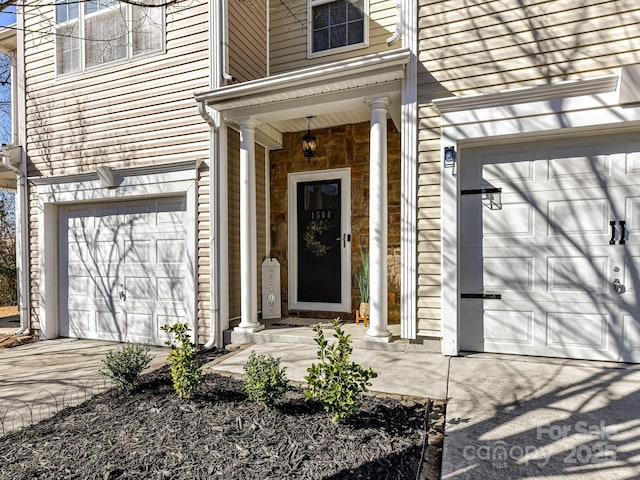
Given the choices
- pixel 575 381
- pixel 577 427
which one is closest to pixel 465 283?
pixel 575 381

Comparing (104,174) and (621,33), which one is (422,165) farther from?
(104,174)

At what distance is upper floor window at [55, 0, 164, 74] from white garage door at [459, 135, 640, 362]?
13.7 ft

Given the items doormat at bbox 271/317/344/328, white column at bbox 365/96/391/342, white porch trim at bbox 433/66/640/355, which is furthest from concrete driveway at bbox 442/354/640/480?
doormat at bbox 271/317/344/328

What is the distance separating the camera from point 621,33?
2.92 metres

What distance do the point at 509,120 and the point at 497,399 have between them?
2317 millimetres

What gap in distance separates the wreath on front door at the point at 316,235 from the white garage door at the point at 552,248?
2.13 metres

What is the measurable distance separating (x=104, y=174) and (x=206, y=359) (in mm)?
2746

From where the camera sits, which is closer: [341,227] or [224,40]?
[224,40]

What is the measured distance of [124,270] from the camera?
4719 millimetres

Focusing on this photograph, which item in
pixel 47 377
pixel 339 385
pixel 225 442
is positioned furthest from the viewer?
pixel 47 377

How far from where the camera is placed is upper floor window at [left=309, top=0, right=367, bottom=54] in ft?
16.1

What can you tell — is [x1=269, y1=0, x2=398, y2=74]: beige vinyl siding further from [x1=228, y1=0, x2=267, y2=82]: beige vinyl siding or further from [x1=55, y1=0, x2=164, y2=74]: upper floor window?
[x1=55, y1=0, x2=164, y2=74]: upper floor window

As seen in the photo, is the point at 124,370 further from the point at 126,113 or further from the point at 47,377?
the point at 126,113

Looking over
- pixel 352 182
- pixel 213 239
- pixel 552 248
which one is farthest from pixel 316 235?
pixel 552 248
